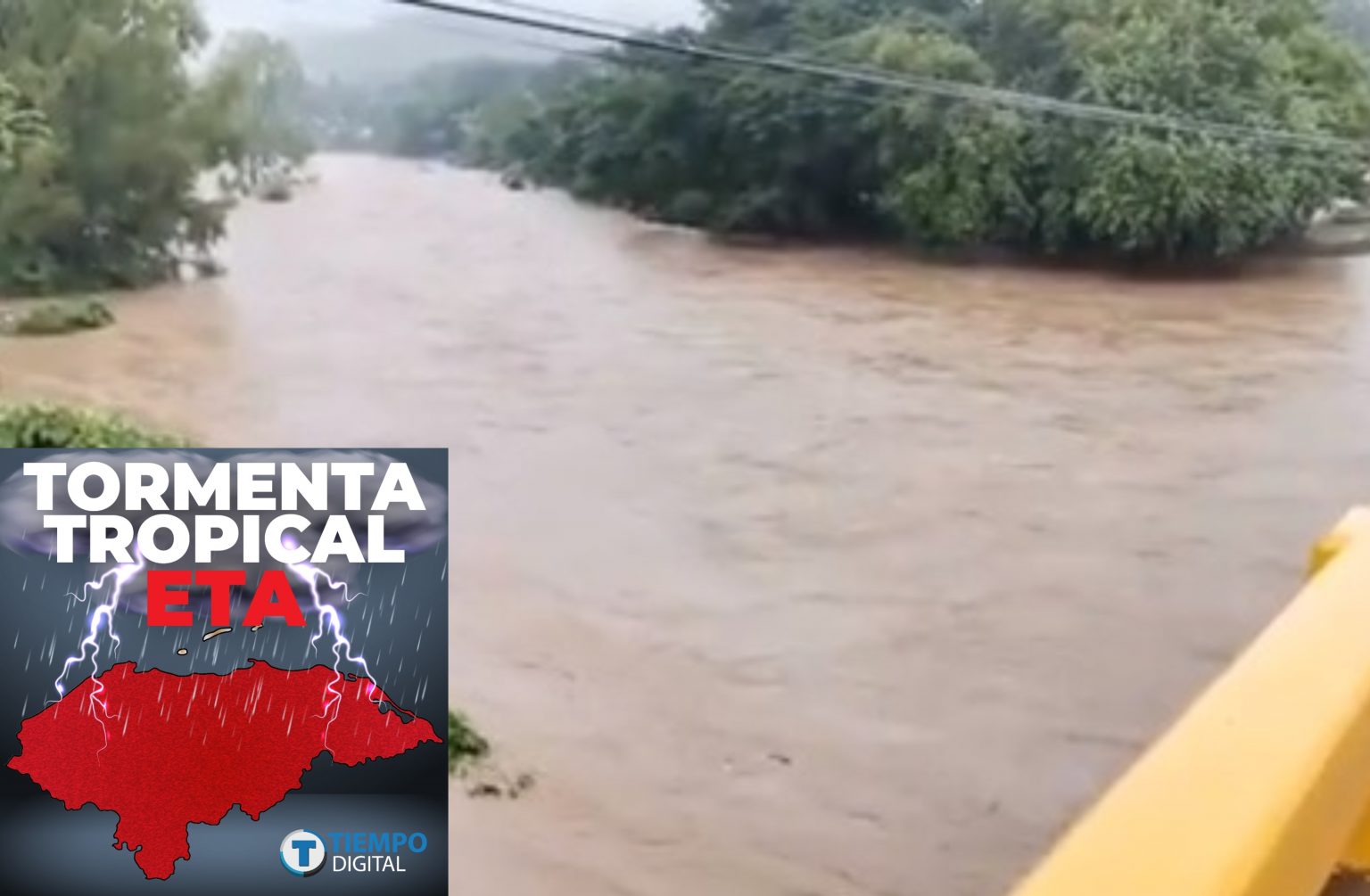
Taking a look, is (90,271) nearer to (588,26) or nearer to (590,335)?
(588,26)

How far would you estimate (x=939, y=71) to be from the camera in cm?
315

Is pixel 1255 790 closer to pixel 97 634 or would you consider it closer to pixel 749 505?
pixel 97 634

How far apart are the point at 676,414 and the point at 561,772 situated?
0.90 metres

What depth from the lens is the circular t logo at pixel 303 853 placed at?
0.90 meters

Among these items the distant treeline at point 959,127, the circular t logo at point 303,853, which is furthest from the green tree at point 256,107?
the circular t logo at point 303,853

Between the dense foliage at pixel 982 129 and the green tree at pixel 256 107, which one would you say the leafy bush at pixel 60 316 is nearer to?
the green tree at pixel 256 107

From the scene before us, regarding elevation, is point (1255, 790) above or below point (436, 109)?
below

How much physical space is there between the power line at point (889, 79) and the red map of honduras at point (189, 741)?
0.77 metres

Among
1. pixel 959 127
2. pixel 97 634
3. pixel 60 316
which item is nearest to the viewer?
pixel 97 634

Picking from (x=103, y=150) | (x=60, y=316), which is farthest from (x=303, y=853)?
(x=103, y=150)

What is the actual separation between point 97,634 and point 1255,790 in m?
0.64

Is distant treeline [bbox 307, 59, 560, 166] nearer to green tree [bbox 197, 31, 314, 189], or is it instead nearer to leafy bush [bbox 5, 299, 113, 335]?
green tree [bbox 197, 31, 314, 189]

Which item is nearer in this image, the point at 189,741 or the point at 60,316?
the point at 189,741
